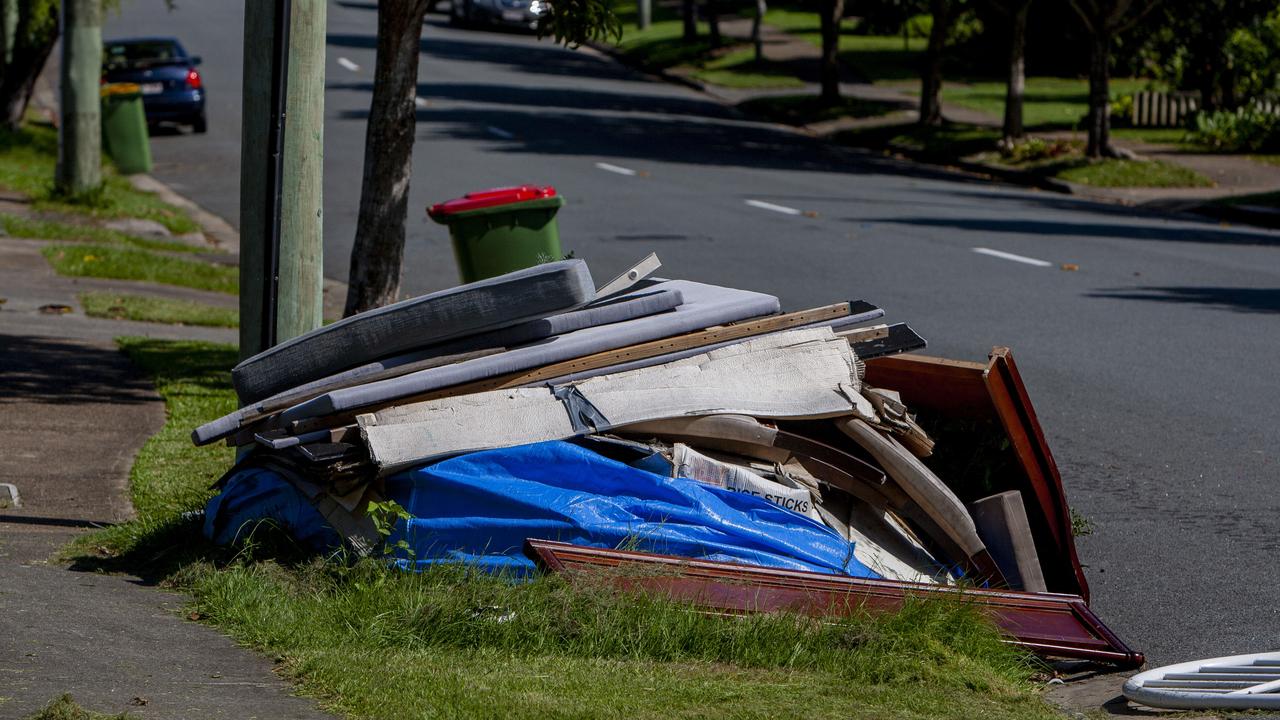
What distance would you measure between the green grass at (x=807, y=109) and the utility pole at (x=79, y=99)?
52.3 ft

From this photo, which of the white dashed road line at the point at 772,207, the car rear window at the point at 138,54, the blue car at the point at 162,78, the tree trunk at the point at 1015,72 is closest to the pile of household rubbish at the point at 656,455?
the white dashed road line at the point at 772,207

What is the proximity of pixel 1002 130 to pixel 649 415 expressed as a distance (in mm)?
22832

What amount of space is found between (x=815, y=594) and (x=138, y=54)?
85.1 feet

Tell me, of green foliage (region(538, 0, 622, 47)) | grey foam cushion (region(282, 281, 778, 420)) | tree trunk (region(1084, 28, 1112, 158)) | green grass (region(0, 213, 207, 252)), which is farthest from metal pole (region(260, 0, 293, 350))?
tree trunk (region(1084, 28, 1112, 158))

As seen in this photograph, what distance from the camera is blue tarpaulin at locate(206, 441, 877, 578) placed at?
215 inches

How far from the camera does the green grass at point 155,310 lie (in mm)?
12407

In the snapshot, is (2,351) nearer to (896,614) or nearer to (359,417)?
(359,417)

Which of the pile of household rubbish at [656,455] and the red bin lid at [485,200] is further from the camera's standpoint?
the red bin lid at [485,200]

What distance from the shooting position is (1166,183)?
22.9m

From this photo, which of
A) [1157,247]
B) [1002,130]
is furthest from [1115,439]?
[1002,130]

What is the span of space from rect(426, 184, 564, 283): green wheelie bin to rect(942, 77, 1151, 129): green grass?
21.4 metres

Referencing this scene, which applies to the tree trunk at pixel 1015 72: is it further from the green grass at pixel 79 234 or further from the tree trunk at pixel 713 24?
Result: the tree trunk at pixel 713 24

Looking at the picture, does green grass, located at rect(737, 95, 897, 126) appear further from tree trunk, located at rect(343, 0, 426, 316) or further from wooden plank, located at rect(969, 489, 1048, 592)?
wooden plank, located at rect(969, 489, 1048, 592)

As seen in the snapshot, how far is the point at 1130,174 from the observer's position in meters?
23.2
